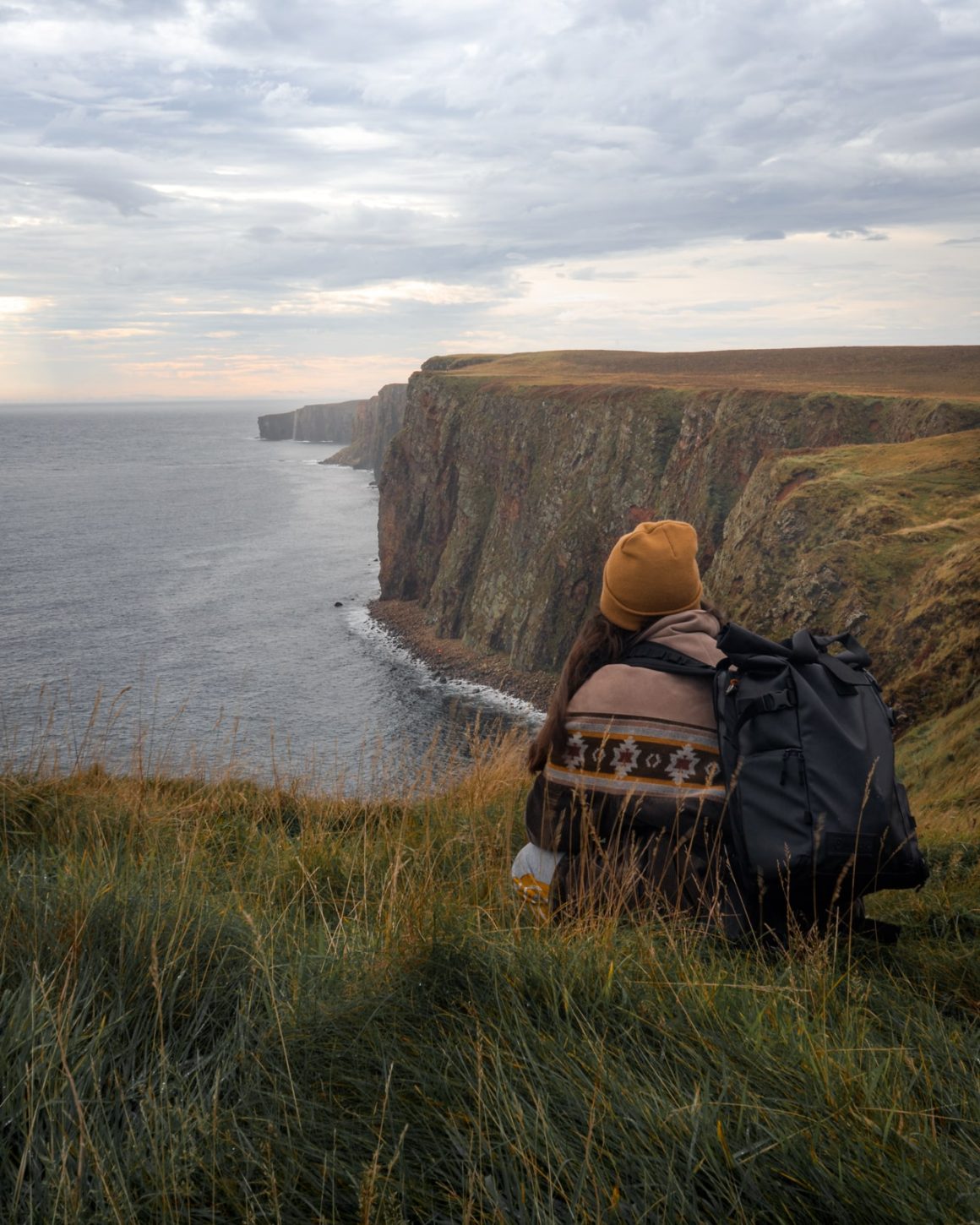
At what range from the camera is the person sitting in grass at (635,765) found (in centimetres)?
359

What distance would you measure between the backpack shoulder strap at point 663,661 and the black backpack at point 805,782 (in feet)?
0.45

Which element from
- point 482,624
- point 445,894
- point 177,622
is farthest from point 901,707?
point 177,622

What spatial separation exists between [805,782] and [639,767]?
63cm

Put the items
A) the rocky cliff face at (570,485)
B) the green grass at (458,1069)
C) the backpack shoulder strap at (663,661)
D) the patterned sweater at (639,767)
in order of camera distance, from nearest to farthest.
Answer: the green grass at (458,1069)
the patterned sweater at (639,767)
the backpack shoulder strap at (663,661)
the rocky cliff face at (570,485)

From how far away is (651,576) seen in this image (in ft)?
12.8

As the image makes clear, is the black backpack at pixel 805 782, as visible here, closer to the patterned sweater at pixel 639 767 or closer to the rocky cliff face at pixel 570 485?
the patterned sweater at pixel 639 767

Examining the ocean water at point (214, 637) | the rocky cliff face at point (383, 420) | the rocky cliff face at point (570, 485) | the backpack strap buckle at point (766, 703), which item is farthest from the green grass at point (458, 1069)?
the rocky cliff face at point (383, 420)

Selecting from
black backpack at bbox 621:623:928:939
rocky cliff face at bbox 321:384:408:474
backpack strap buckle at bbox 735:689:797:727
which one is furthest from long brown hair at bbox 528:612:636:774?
rocky cliff face at bbox 321:384:408:474

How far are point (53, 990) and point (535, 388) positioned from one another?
7327 centimetres

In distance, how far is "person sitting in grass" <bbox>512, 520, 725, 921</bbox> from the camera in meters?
3.59

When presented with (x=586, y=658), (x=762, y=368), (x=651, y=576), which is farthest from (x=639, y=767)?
(x=762, y=368)

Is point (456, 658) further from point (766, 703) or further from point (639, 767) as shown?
point (766, 703)

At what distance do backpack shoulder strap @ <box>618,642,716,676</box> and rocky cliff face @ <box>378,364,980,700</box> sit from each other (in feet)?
58.6

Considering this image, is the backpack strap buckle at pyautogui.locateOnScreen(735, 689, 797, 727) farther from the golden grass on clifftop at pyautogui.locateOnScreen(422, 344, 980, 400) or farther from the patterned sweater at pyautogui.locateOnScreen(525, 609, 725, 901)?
the golden grass on clifftop at pyautogui.locateOnScreen(422, 344, 980, 400)
